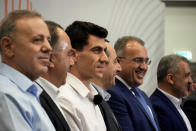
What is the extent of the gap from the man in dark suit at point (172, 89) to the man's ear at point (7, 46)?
1.94m

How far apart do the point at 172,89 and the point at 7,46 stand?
2.27m

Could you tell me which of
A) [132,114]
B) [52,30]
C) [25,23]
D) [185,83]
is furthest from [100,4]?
[25,23]

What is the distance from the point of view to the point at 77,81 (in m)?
2.52

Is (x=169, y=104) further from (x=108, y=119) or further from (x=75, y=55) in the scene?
(x=75, y=55)

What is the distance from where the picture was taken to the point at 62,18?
13.3 ft

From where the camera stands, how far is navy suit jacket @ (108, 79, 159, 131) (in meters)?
2.92

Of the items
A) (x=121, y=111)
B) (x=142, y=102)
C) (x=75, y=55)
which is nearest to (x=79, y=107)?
(x=75, y=55)

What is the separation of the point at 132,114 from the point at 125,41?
2.44 feet

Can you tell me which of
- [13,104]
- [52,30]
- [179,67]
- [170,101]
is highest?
[52,30]

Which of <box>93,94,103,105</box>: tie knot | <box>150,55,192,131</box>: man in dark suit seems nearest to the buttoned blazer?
<box>93,94,103,105</box>: tie knot

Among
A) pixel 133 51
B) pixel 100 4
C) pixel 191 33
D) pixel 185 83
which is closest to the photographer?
pixel 133 51

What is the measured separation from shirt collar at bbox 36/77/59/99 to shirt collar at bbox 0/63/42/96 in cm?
41

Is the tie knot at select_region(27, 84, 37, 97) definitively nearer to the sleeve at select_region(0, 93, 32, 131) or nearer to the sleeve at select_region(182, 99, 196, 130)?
the sleeve at select_region(0, 93, 32, 131)

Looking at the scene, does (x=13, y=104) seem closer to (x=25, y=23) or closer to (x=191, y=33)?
(x=25, y=23)
